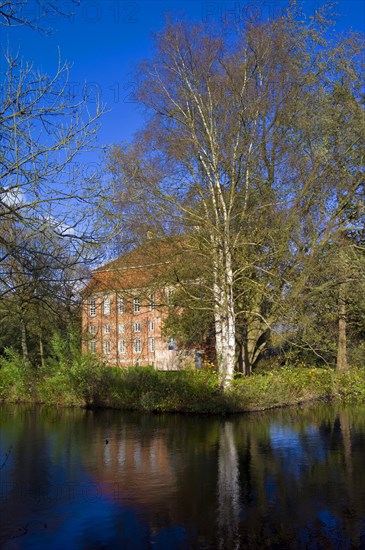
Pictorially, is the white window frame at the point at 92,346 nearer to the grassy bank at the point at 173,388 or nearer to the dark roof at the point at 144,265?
the grassy bank at the point at 173,388

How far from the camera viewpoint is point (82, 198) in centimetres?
697

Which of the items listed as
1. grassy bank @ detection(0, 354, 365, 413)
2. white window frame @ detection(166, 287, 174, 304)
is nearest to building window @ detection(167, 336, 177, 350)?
white window frame @ detection(166, 287, 174, 304)

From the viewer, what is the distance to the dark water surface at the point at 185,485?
23.5ft

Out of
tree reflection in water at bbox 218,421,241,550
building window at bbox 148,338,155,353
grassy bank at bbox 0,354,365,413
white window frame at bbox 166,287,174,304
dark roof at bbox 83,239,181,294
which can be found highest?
dark roof at bbox 83,239,181,294

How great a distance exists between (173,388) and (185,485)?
10.5m

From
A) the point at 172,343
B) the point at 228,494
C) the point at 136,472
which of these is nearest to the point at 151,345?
the point at 172,343

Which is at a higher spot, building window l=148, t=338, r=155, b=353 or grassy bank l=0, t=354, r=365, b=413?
building window l=148, t=338, r=155, b=353

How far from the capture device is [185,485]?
9664mm

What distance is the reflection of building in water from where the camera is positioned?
29.3 feet

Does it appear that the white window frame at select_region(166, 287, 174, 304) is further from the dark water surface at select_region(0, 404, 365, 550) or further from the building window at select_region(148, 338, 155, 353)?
the building window at select_region(148, 338, 155, 353)

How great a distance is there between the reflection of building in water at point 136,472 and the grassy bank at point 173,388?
4.89 m

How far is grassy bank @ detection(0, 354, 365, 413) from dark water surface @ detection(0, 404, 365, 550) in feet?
6.85

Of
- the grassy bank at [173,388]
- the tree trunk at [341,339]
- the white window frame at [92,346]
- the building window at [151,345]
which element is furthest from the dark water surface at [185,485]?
the building window at [151,345]

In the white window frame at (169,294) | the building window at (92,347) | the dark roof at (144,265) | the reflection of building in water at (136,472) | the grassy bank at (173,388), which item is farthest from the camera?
the building window at (92,347)
